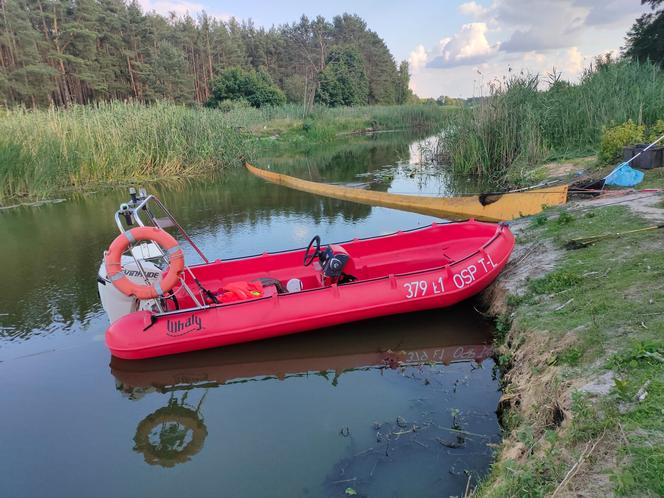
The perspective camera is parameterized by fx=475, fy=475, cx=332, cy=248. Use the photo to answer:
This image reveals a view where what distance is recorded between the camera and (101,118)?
49.1ft

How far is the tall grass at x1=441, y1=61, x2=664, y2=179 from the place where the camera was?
11133 mm

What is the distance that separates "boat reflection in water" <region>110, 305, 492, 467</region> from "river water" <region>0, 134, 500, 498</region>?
0.02 metres

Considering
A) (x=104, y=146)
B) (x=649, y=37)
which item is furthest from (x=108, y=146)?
(x=649, y=37)

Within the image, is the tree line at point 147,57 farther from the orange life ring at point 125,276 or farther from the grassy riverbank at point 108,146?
the orange life ring at point 125,276

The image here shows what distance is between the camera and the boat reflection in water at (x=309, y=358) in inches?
183

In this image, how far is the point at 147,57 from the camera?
37844 mm

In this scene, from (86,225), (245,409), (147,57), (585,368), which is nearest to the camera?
(585,368)

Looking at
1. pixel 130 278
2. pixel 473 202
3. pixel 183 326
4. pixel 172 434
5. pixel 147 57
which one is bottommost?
pixel 172 434

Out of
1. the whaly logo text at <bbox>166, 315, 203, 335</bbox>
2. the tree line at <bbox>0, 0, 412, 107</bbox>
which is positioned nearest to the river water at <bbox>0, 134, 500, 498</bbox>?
the whaly logo text at <bbox>166, 315, 203, 335</bbox>

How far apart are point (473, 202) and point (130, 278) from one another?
6299 millimetres

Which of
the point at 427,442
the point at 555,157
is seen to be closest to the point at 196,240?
the point at 427,442

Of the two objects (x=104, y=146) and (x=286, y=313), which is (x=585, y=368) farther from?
(x=104, y=146)

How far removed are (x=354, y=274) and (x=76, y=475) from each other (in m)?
3.57

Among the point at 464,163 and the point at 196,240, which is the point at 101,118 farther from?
the point at 464,163
